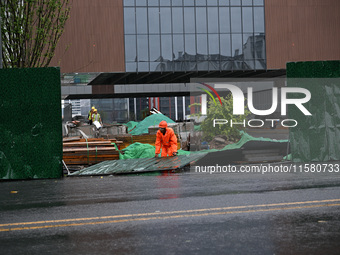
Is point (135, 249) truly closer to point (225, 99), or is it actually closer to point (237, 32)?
point (225, 99)

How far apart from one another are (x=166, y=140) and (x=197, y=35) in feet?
102

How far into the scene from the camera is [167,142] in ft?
48.8

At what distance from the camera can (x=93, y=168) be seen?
13.4m

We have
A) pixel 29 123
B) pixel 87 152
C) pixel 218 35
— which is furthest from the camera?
pixel 218 35

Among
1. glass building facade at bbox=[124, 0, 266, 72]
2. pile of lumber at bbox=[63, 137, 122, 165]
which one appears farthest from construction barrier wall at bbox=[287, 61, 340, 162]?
glass building facade at bbox=[124, 0, 266, 72]

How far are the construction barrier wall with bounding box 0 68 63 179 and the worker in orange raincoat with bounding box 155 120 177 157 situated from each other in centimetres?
346

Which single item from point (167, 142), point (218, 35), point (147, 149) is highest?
point (218, 35)

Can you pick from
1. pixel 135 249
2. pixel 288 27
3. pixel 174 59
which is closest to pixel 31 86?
pixel 135 249

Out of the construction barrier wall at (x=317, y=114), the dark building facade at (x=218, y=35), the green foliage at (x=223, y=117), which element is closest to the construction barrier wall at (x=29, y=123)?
the green foliage at (x=223, y=117)

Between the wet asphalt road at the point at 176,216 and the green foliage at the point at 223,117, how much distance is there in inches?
176

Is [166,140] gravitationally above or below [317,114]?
below

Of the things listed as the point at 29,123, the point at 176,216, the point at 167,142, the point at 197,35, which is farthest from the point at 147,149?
the point at 197,35

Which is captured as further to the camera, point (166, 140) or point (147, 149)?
point (147, 149)

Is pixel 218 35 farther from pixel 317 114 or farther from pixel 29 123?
pixel 29 123
